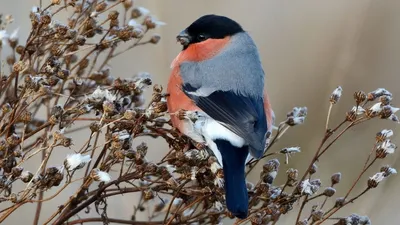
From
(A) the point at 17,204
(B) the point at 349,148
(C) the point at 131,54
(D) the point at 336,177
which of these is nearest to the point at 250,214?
(D) the point at 336,177

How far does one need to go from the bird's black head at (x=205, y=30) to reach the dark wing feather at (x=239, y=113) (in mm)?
155

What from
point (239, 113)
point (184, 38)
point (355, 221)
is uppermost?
point (184, 38)

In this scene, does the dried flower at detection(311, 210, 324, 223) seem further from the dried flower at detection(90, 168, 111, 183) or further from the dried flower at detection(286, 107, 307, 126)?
the dried flower at detection(90, 168, 111, 183)

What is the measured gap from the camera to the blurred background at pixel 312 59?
164 cm

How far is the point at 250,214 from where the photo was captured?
890 mm

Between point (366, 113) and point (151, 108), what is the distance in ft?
1.00

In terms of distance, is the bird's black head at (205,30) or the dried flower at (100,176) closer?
the dried flower at (100,176)

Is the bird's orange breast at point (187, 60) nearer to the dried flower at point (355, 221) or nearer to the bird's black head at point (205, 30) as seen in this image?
the bird's black head at point (205, 30)

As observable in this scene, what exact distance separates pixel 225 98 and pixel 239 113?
5 cm

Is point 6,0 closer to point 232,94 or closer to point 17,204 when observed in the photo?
point 232,94

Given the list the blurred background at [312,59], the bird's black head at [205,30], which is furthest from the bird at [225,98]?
the blurred background at [312,59]

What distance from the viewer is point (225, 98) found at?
44.3 inches

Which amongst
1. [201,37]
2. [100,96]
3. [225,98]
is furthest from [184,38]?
[100,96]

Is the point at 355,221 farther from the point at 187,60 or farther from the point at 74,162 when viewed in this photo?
the point at 187,60
